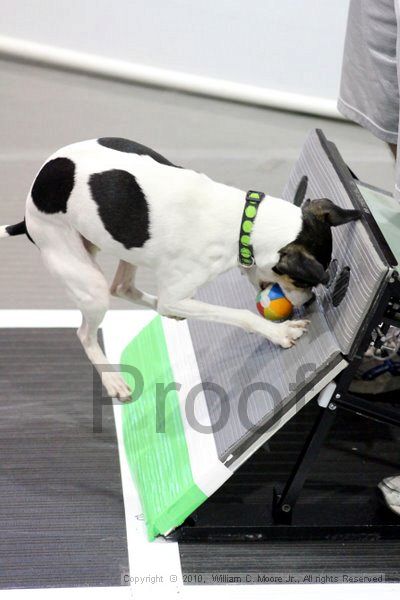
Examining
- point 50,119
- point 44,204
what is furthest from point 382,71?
point 50,119

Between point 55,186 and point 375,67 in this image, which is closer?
point 55,186

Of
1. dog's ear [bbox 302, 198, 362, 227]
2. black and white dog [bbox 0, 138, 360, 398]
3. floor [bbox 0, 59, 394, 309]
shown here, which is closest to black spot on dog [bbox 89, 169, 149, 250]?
black and white dog [bbox 0, 138, 360, 398]

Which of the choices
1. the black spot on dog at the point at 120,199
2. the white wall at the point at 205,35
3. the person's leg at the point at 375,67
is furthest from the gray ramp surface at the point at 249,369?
the white wall at the point at 205,35

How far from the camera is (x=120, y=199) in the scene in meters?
2.47

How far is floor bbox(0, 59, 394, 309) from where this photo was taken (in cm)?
469

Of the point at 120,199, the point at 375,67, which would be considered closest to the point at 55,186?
the point at 120,199

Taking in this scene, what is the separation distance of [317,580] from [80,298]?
1.05 m

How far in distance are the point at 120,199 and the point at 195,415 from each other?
0.70 metres

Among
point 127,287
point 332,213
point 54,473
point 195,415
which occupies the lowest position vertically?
point 54,473

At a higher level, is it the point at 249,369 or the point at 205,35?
the point at 249,369

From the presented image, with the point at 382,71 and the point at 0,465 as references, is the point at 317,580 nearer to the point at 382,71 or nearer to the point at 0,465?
the point at 0,465

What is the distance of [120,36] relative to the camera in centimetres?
543

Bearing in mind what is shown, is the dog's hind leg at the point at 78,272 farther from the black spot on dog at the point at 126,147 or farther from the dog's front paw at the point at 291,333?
the dog's front paw at the point at 291,333

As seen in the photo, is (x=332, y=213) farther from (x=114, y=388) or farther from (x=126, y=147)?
(x=114, y=388)
